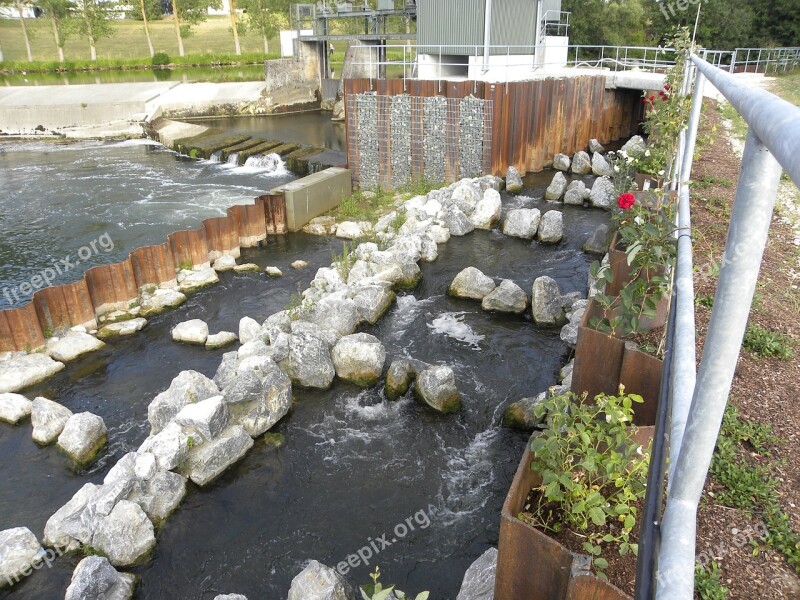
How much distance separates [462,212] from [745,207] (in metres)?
14.6

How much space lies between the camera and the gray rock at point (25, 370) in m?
9.66

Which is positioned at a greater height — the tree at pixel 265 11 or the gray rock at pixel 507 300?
the tree at pixel 265 11

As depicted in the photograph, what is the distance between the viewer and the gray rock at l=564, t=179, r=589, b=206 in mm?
17078

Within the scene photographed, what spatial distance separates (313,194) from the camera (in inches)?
666

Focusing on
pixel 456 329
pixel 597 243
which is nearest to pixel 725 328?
pixel 456 329

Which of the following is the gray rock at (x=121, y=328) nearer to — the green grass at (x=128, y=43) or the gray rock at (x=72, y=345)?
the gray rock at (x=72, y=345)

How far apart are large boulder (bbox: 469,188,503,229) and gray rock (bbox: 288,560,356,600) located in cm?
1129

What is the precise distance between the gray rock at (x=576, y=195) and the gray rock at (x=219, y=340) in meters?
10.7

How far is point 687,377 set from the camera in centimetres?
169

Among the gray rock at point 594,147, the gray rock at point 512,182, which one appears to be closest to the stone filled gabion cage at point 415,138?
the gray rock at point 512,182

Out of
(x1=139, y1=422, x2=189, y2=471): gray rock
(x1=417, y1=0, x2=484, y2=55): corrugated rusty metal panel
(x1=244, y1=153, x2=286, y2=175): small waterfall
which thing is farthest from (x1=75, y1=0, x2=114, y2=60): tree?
(x1=139, y1=422, x2=189, y2=471): gray rock

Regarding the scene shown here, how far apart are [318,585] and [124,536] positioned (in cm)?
237

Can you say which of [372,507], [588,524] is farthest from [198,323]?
[588,524]

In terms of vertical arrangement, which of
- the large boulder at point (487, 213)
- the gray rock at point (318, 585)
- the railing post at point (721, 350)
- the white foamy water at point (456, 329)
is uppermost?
the railing post at point (721, 350)
